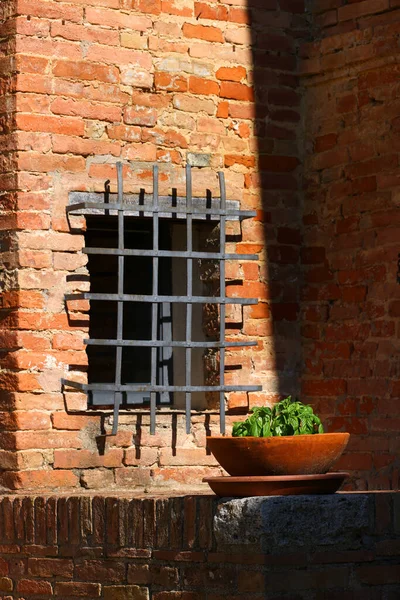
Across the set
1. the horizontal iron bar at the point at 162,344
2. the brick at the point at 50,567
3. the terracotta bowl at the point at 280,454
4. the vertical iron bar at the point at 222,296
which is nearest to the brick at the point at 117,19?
the vertical iron bar at the point at 222,296

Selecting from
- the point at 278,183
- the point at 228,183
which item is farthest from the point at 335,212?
the point at 228,183

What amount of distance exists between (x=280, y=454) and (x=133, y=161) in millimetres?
2074

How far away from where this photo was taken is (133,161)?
6.18 metres

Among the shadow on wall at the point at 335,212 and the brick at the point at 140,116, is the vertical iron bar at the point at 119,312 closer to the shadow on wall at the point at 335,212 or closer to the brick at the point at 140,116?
the brick at the point at 140,116

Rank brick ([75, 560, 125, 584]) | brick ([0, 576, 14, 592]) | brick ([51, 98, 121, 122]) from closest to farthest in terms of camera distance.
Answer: brick ([75, 560, 125, 584]) → brick ([0, 576, 14, 592]) → brick ([51, 98, 121, 122])

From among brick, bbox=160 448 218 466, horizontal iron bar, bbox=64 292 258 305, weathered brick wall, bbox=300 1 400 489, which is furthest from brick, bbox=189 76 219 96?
brick, bbox=160 448 218 466

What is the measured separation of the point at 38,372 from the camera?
5848mm

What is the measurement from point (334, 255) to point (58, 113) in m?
1.67

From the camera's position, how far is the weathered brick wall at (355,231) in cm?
616

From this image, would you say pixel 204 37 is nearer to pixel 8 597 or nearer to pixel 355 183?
pixel 355 183

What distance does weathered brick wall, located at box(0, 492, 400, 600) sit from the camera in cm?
455

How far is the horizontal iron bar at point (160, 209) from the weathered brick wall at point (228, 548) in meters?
1.48


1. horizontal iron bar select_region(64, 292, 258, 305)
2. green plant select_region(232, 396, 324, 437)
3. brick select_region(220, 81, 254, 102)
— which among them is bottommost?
green plant select_region(232, 396, 324, 437)

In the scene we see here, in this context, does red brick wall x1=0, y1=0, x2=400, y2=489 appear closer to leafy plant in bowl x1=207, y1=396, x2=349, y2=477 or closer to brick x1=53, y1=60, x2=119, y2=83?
brick x1=53, y1=60, x2=119, y2=83
